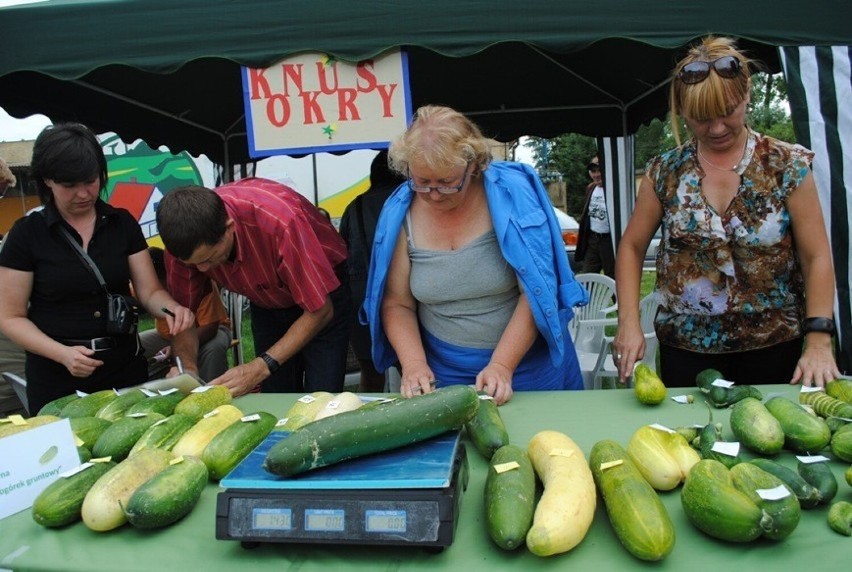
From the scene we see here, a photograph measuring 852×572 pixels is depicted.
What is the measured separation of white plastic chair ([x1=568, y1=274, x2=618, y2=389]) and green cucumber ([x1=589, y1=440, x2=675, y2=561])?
2.33 metres

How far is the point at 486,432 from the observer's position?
5.75ft

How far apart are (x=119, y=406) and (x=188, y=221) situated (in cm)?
69

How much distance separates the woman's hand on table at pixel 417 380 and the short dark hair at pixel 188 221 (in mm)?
897

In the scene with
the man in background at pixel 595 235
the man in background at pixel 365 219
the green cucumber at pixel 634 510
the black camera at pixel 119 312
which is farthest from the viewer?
the man in background at pixel 595 235

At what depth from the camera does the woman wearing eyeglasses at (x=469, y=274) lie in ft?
7.46

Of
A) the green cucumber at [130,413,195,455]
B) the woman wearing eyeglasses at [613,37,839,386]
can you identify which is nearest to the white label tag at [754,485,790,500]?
the woman wearing eyeglasses at [613,37,839,386]

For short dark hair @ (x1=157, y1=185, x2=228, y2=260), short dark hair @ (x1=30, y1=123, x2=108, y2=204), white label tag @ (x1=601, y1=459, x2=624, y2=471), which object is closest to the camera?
white label tag @ (x1=601, y1=459, x2=624, y2=471)

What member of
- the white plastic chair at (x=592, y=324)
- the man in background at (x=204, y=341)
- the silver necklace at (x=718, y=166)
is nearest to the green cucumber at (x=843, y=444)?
the silver necklace at (x=718, y=166)

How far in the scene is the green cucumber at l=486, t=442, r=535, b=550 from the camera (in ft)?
4.20

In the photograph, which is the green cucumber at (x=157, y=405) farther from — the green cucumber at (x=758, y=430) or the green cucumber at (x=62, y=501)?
the green cucumber at (x=758, y=430)

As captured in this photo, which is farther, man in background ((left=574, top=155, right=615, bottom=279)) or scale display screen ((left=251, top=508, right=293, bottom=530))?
man in background ((left=574, top=155, right=615, bottom=279))

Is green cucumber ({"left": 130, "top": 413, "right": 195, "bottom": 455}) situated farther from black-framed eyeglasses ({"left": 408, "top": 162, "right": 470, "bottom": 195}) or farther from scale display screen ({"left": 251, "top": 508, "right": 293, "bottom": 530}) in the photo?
black-framed eyeglasses ({"left": 408, "top": 162, "right": 470, "bottom": 195})

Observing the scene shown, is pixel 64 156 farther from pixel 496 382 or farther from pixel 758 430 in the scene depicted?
pixel 758 430

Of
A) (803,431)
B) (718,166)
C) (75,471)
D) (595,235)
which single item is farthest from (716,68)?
(595,235)
